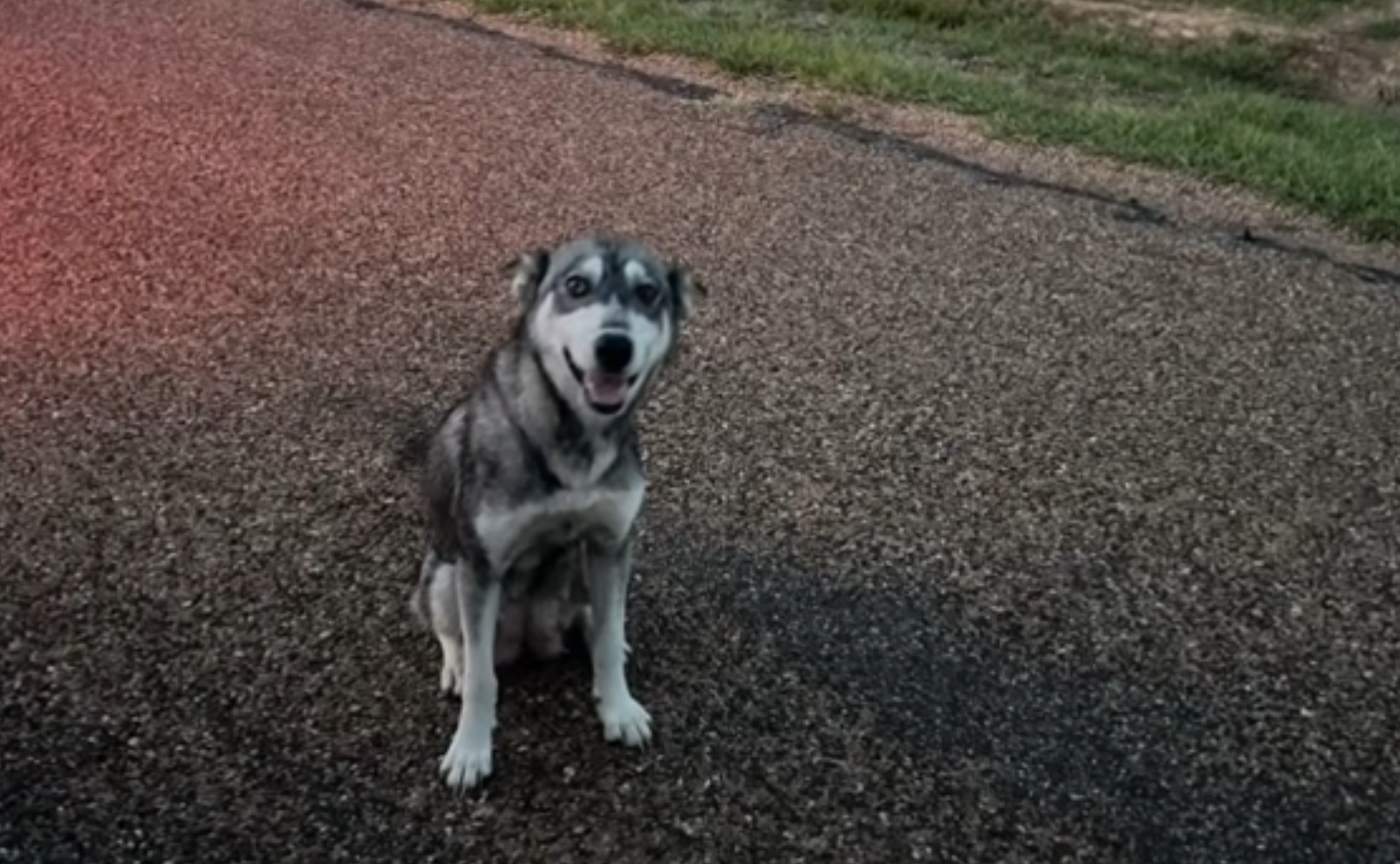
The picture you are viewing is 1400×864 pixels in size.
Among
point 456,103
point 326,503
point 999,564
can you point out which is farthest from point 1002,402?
point 456,103

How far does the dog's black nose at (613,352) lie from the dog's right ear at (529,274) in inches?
12.2

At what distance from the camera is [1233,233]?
8547mm

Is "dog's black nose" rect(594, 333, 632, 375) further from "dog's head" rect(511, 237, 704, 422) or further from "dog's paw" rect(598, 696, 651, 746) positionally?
"dog's paw" rect(598, 696, 651, 746)

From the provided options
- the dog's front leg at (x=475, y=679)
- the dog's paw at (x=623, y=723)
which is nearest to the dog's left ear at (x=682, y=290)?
the dog's front leg at (x=475, y=679)

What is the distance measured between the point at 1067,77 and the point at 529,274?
7934mm

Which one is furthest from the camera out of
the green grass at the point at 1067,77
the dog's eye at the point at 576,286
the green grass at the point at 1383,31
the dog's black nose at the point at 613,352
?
the green grass at the point at 1383,31

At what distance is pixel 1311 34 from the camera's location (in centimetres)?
1265

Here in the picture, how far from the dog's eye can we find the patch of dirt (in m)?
9.03

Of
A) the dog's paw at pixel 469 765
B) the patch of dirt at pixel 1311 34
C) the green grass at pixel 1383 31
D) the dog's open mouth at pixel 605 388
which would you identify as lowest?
the patch of dirt at pixel 1311 34

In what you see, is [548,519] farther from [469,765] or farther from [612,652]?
[469,765]

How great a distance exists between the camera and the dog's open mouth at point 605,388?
3895mm

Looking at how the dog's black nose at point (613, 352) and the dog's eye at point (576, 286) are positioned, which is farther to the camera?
the dog's eye at point (576, 286)

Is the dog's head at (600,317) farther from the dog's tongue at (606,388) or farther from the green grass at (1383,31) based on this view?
the green grass at (1383,31)

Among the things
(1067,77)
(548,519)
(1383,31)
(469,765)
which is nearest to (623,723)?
(469,765)
